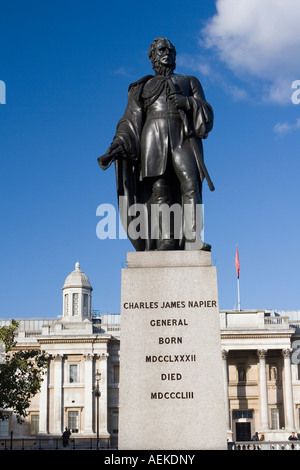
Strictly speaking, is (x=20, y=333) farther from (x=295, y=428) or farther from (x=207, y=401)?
(x=207, y=401)

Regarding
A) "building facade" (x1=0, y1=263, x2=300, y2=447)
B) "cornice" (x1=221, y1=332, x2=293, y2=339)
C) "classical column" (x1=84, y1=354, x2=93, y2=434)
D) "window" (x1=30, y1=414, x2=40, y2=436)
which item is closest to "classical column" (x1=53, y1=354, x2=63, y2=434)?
"building facade" (x1=0, y1=263, x2=300, y2=447)

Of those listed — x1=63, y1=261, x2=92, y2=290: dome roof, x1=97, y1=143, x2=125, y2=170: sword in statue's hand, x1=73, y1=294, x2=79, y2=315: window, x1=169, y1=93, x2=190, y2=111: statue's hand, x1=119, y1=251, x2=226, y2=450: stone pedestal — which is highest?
x1=63, y1=261, x2=92, y2=290: dome roof

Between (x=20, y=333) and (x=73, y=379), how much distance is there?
8409 millimetres

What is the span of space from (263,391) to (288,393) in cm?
266

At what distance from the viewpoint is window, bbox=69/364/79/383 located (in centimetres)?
7071

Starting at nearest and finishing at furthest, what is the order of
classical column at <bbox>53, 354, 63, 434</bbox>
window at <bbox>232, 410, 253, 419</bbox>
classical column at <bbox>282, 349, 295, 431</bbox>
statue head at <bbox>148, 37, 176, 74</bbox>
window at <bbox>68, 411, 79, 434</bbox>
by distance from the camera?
statue head at <bbox>148, 37, 176, 74</bbox> < classical column at <bbox>53, 354, 63, 434</bbox> < window at <bbox>68, 411, 79, 434</bbox> < classical column at <bbox>282, 349, 295, 431</bbox> < window at <bbox>232, 410, 253, 419</bbox>

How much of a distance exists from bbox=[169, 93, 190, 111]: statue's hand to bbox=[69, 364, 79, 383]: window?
211 feet

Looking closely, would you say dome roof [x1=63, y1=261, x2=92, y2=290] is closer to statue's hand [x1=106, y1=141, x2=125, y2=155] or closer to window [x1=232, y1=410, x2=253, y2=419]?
window [x1=232, y1=410, x2=253, y2=419]

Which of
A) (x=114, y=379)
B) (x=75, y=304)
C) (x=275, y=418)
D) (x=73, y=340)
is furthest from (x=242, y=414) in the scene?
(x=75, y=304)

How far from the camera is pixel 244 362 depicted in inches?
2886

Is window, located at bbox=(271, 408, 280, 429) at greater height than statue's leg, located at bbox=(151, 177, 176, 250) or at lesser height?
lesser

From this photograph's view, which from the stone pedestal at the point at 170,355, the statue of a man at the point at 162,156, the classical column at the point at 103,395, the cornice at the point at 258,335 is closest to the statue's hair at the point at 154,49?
the statue of a man at the point at 162,156
